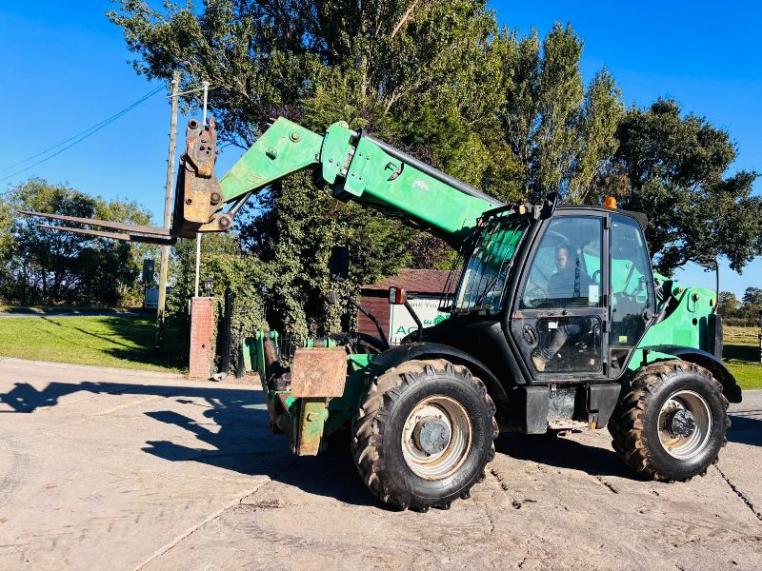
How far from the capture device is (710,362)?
6.67 meters

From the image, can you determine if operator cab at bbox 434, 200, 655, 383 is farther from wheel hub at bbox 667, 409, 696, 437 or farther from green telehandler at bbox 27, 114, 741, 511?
wheel hub at bbox 667, 409, 696, 437

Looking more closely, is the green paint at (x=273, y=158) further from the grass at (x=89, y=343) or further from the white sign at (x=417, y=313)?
the white sign at (x=417, y=313)

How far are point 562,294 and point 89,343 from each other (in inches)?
716

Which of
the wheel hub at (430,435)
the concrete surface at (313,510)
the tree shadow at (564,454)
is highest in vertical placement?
the wheel hub at (430,435)

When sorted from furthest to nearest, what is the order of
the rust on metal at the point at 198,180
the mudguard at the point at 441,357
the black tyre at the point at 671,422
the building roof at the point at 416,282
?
the building roof at the point at 416,282 < the black tyre at the point at 671,422 < the rust on metal at the point at 198,180 < the mudguard at the point at 441,357

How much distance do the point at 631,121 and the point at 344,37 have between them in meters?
21.6

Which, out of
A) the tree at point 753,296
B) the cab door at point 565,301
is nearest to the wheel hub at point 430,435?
the cab door at point 565,301

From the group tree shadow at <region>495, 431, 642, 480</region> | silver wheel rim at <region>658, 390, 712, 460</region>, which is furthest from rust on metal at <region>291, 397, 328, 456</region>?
silver wheel rim at <region>658, 390, 712, 460</region>

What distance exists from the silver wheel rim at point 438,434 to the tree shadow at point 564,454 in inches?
67.4

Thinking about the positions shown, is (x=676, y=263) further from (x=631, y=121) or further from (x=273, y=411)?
(x=273, y=411)

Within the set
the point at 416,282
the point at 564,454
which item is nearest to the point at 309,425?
the point at 564,454

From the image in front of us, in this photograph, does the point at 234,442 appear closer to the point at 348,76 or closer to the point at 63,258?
the point at 348,76

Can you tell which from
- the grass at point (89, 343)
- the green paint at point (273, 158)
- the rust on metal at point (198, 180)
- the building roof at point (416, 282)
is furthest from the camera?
the building roof at point (416, 282)

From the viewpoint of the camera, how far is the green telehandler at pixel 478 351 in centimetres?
510
